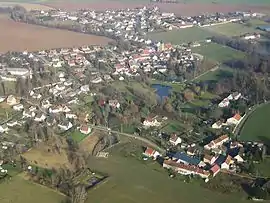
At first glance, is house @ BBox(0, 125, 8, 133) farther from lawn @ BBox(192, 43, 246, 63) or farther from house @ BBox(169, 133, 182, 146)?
lawn @ BBox(192, 43, 246, 63)

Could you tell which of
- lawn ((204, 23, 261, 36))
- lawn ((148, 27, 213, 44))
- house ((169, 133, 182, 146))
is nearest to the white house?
Result: house ((169, 133, 182, 146))

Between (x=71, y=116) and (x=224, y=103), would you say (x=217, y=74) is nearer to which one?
(x=224, y=103)

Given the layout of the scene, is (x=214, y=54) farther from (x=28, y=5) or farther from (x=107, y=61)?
(x=28, y=5)

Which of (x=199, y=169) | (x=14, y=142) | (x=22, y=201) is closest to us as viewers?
(x=22, y=201)

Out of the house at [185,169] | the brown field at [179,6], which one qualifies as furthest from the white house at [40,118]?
the brown field at [179,6]

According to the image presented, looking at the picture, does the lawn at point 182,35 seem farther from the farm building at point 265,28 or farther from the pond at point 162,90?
the pond at point 162,90

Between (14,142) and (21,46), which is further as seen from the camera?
(21,46)

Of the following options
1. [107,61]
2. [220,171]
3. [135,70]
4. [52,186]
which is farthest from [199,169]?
[107,61]
